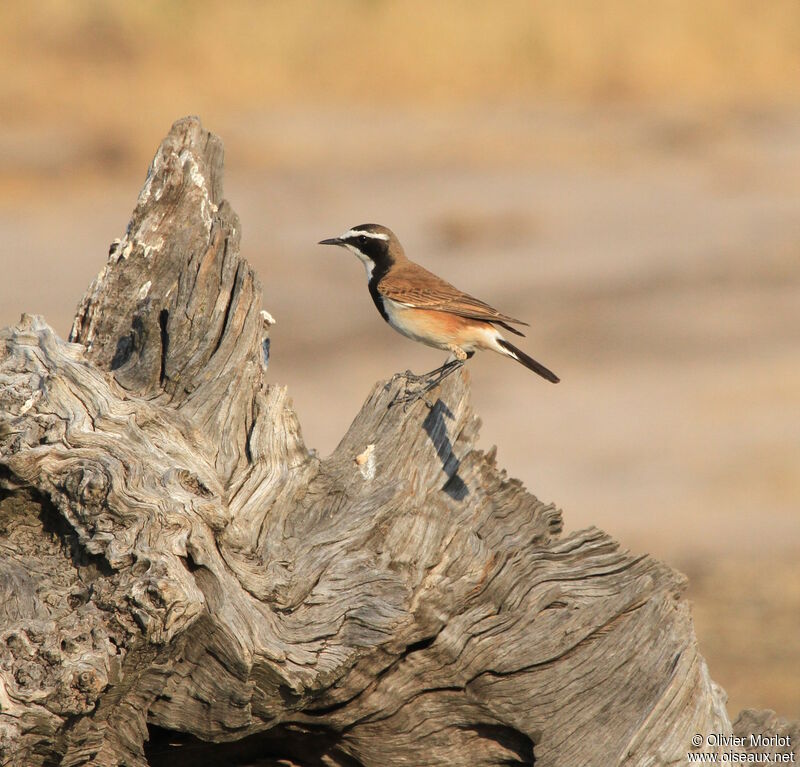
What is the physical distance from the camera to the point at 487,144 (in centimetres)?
3158

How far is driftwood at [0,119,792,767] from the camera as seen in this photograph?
19.2 ft

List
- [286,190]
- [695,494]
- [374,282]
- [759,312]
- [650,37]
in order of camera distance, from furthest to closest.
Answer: [650,37] < [286,190] < [759,312] < [695,494] < [374,282]

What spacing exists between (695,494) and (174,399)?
36.3 ft

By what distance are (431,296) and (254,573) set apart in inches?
132

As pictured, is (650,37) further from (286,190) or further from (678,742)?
(678,742)

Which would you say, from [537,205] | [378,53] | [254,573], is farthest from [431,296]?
[378,53]

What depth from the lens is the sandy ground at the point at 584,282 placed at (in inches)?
645

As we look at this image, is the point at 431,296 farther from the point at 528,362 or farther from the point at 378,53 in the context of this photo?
the point at 378,53

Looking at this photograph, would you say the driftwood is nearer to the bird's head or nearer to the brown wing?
the brown wing

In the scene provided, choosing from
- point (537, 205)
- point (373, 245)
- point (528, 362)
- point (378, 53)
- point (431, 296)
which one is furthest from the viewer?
point (378, 53)

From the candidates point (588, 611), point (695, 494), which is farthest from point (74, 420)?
point (695, 494)

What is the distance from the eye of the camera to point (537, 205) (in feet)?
94.8

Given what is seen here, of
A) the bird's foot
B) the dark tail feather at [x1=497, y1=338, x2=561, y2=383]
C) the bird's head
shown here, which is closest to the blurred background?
the dark tail feather at [x1=497, y1=338, x2=561, y2=383]

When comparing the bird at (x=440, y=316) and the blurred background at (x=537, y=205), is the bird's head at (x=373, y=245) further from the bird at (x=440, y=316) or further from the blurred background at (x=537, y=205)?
the blurred background at (x=537, y=205)
